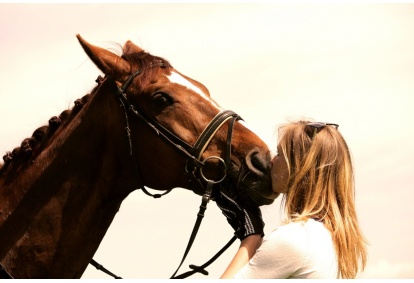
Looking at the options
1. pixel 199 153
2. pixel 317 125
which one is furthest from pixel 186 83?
pixel 317 125

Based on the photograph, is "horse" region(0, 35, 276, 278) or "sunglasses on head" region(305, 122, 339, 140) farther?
"horse" region(0, 35, 276, 278)

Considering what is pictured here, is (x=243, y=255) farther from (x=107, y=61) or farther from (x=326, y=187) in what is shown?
(x=107, y=61)

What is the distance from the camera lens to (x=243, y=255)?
15.8 feet

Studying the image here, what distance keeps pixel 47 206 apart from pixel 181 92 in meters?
1.65

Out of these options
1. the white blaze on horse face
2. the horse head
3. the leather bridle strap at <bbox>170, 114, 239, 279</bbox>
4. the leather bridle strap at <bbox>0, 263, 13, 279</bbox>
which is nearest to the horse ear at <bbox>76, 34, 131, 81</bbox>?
the horse head

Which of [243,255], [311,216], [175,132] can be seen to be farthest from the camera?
[175,132]

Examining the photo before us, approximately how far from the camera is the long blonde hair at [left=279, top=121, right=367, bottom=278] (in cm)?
434

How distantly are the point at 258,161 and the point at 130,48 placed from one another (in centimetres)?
194

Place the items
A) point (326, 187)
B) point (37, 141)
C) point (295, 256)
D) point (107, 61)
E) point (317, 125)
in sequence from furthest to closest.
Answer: point (37, 141) < point (107, 61) < point (317, 125) < point (326, 187) < point (295, 256)

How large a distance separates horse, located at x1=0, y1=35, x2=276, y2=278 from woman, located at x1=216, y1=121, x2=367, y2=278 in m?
1.77

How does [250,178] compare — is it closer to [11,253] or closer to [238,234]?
[238,234]

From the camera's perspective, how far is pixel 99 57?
679cm

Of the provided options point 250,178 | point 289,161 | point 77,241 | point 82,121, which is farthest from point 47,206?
Result: point 289,161

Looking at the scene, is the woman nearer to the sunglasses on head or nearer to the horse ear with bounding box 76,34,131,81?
the sunglasses on head
